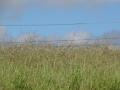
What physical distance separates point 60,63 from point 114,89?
132 centimetres

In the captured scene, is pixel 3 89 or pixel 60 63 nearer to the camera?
pixel 3 89

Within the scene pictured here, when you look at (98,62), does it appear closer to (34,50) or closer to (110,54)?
(110,54)

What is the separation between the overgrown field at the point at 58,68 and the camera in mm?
6961

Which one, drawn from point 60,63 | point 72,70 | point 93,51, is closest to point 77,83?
point 72,70

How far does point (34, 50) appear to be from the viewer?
852 cm

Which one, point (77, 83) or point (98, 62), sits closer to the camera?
point (77, 83)

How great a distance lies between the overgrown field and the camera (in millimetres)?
6961

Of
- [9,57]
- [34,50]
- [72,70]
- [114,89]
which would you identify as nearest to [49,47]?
[34,50]

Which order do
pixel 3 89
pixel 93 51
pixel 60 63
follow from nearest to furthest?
pixel 3 89 < pixel 60 63 < pixel 93 51

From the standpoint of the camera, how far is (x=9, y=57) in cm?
827

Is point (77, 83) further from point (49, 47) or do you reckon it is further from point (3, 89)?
point (49, 47)

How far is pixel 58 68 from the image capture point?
7680 millimetres

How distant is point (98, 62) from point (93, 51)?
566 mm

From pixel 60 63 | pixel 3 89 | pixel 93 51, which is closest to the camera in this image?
pixel 3 89
